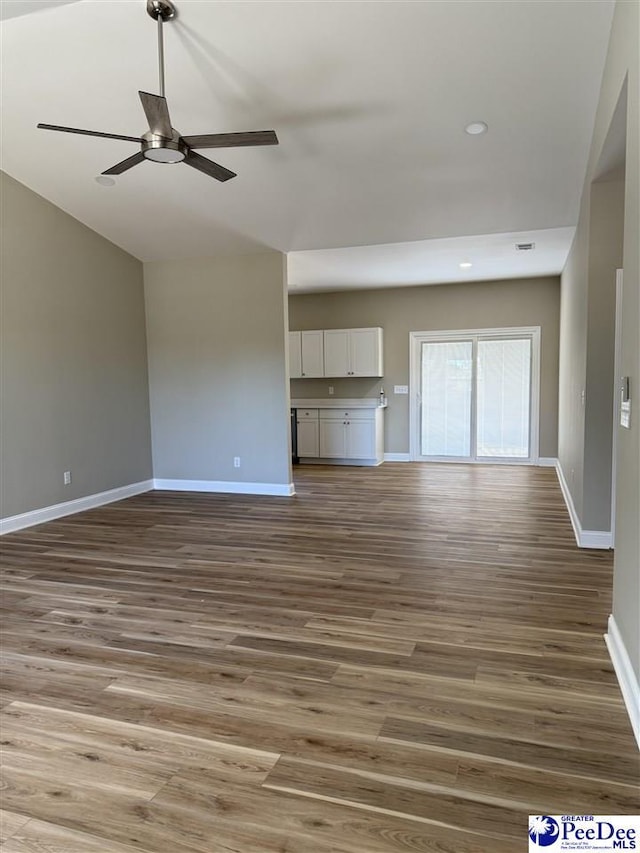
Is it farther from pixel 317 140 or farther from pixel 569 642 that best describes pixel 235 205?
pixel 569 642

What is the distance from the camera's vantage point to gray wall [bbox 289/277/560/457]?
7.73 m

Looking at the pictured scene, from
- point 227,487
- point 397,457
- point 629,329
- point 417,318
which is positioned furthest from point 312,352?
point 629,329

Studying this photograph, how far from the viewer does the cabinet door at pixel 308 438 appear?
829 centimetres

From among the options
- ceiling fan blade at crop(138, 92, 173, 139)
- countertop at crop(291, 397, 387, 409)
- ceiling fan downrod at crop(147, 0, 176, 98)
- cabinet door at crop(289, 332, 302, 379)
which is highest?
ceiling fan downrod at crop(147, 0, 176, 98)

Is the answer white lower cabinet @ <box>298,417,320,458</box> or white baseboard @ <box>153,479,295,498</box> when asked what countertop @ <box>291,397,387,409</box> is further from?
white baseboard @ <box>153,479,295,498</box>

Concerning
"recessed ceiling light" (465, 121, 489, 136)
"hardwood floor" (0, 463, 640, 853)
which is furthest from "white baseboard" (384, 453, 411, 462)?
"recessed ceiling light" (465, 121, 489, 136)

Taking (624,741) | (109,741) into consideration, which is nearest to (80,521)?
(109,741)

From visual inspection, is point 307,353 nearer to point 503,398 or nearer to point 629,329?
point 503,398

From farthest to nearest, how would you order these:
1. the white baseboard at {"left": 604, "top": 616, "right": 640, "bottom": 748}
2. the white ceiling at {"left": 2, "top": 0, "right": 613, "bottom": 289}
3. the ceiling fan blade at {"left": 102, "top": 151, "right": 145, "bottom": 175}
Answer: the ceiling fan blade at {"left": 102, "top": 151, "right": 145, "bottom": 175}, the white ceiling at {"left": 2, "top": 0, "right": 613, "bottom": 289}, the white baseboard at {"left": 604, "top": 616, "right": 640, "bottom": 748}

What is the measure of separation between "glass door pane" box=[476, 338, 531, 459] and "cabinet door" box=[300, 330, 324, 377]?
7.72 ft

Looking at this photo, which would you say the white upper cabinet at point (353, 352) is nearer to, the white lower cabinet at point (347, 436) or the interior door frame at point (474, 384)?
the interior door frame at point (474, 384)

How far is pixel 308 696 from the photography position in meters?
2.16

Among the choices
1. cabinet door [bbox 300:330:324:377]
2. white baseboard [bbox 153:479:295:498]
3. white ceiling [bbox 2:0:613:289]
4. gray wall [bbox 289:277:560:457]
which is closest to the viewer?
white ceiling [bbox 2:0:613:289]

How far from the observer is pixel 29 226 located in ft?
16.3
